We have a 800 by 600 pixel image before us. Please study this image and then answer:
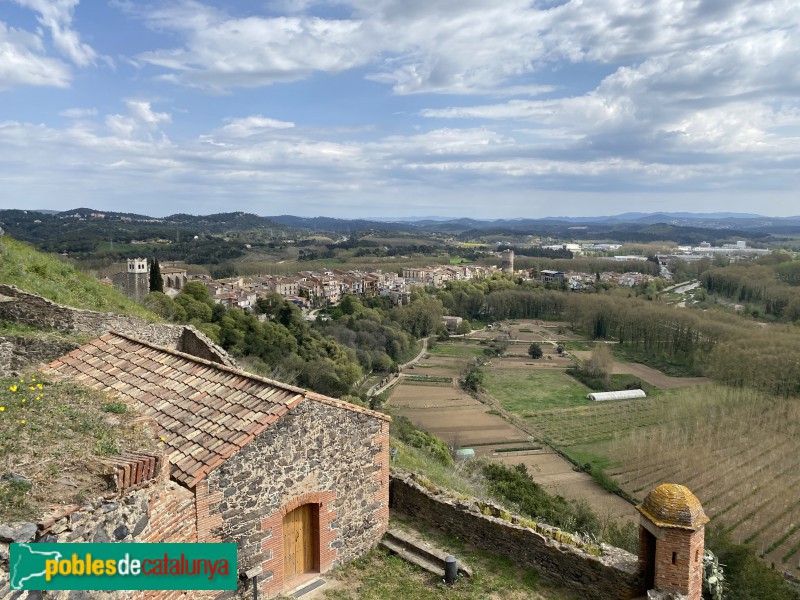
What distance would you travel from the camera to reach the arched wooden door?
7965 mm

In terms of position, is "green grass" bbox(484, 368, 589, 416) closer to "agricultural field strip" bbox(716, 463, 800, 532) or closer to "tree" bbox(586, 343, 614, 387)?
"tree" bbox(586, 343, 614, 387)

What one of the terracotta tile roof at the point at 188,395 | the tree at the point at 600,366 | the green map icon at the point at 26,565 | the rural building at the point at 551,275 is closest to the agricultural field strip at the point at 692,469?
the tree at the point at 600,366

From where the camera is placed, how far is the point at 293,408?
7.64m

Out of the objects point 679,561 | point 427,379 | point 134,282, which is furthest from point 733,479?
point 134,282

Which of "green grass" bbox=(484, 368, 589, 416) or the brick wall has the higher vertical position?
the brick wall

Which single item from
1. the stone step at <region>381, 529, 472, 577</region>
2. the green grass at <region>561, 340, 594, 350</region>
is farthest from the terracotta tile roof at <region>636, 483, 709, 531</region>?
the green grass at <region>561, 340, 594, 350</region>

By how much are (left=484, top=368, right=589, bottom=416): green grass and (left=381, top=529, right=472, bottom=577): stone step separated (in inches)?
1614

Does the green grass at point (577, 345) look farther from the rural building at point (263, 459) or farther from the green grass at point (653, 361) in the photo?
the rural building at point (263, 459)

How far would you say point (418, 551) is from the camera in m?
9.05

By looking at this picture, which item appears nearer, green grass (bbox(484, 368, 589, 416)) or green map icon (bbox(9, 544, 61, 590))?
green map icon (bbox(9, 544, 61, 590))

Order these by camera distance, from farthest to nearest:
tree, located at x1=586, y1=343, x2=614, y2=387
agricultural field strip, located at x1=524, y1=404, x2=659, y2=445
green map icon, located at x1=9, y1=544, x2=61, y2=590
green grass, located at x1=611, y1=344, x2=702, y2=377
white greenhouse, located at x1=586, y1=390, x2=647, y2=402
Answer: green grass, located at x1=611, y1=344, x2=702, y2=377 < tree, located at x1=586, y1=343, x2=614, y2=387 < white greenhouse, located at x1=586, y1=390, x2=647, y2=402 < agricultural field strip, located at x1=524, y1=404, x2=659, y2=445 < green map icon, located at x1=9, y1=544, x2=61, y2=590

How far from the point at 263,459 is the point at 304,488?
2.92ft

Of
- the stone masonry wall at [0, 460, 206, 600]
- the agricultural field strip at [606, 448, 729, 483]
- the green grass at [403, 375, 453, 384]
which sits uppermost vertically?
the stone masonry wall at [0, 460, 206, 600]

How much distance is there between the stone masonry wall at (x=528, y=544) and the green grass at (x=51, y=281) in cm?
1098
